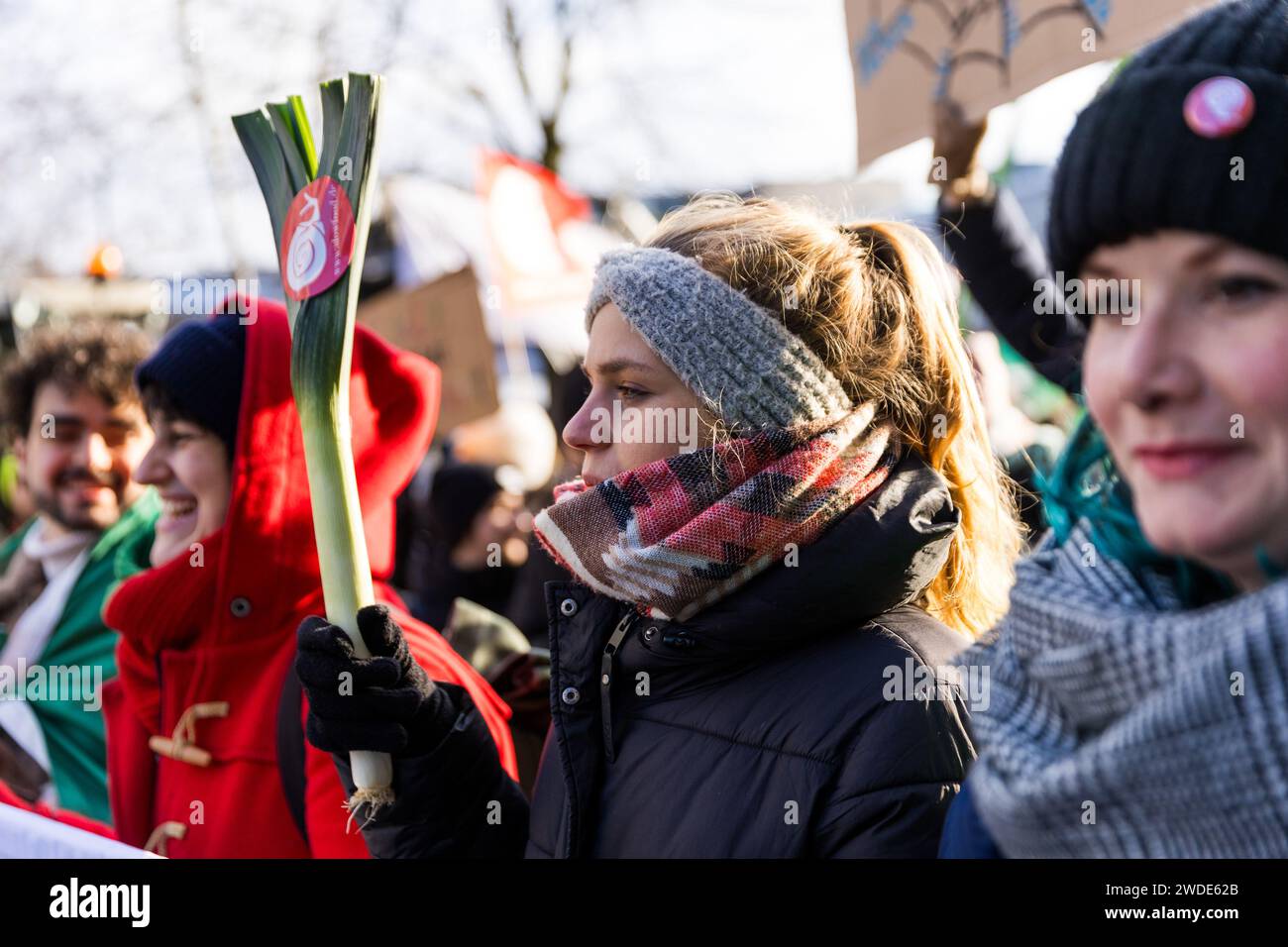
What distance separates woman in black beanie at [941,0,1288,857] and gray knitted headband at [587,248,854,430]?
0.70 metres

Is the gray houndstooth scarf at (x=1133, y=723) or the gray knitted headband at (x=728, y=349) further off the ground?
the gray knitted headband at (x=728, y=349)

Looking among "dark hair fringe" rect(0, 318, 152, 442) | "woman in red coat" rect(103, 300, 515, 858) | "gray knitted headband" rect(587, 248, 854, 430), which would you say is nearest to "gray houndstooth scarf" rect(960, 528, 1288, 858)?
"gray knitted headband" rect(587, 248, 854, 430)

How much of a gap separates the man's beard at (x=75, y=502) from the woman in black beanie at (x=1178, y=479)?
3107 mm

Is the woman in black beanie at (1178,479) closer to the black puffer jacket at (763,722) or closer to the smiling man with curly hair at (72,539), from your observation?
the black puffer jacket at (763,722)

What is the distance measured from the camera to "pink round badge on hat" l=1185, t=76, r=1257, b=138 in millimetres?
1043

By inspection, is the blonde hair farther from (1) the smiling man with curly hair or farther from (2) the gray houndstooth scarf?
(1) the smiling man with curly hair

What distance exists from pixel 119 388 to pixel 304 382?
2.06m

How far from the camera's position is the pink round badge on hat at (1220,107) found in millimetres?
1043

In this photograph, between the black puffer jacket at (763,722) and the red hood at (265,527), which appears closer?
the black puffer jacket at (763,722)

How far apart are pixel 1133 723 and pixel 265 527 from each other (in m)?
1.87

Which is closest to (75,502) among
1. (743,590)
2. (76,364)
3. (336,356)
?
(76,364)

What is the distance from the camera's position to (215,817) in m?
2.28

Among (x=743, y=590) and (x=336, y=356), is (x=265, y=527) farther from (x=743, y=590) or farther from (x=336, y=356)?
(x=743, y=590)

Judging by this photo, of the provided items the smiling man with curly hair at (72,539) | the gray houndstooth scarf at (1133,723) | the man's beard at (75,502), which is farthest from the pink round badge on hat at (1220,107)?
the man's beard at (75,502)
